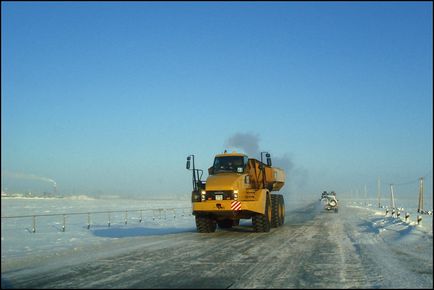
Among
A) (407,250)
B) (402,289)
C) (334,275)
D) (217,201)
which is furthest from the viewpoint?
(217,201)

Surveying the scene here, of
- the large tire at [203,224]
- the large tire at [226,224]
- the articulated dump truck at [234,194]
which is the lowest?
the large tire at [226,224]

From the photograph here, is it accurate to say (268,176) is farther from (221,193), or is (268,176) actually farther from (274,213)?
(221,193)

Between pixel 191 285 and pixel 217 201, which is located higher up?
pixel 217 201

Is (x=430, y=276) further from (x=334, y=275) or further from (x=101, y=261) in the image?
(x=101, y=261)

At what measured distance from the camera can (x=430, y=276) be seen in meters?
9.30

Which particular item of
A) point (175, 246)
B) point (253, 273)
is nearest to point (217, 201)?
point (175, 246)

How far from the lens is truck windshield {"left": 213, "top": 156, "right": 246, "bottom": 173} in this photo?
21.1 meters

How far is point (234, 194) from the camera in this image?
19344 millimetres

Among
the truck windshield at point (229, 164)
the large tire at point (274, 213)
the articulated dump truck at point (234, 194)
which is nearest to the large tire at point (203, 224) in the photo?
the articulated dump truck at point (234, 194)

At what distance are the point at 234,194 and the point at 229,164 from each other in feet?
7.72

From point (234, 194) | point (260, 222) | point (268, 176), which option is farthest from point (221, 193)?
point (268, 176)

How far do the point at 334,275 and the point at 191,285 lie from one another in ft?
10.3

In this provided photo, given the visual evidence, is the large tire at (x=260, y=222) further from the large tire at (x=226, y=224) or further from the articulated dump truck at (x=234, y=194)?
the large tire at (x=226, y=224)

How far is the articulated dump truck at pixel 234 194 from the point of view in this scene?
19.4 m
